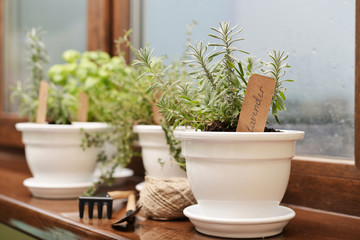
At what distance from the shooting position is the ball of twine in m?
0.80

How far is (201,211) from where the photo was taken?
0.70 metres

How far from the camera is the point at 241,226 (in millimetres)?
643

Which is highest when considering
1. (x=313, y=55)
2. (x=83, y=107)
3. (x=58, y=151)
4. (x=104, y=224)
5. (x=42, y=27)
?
(x=42, y=27)

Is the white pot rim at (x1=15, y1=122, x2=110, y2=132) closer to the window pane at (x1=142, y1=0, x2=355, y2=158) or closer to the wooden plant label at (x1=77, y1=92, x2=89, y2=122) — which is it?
the wooden plant label at (x1=77, y1=92, x2=89, y2=122)

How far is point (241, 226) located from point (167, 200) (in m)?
0.19

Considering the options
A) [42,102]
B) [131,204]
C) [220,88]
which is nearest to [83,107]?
[42,102]

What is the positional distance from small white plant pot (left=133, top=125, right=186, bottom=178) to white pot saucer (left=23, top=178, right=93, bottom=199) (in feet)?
0.64

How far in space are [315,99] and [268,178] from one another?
1.14ft

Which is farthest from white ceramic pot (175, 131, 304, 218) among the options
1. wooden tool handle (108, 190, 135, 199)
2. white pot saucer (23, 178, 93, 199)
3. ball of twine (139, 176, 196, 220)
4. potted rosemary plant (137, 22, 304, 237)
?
white pot saucer (23, 178, 93, 199)

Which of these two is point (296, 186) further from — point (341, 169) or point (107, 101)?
point (107, 101)

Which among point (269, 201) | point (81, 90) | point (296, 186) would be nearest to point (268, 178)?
point (269, 201)

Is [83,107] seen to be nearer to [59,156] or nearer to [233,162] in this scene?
[59,156]

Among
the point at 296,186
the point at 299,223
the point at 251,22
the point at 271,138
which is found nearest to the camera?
the point at 271,138

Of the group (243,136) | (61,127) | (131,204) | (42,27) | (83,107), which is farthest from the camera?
(42,27)
